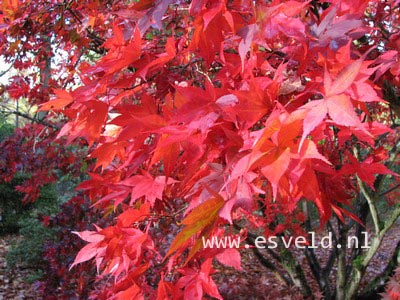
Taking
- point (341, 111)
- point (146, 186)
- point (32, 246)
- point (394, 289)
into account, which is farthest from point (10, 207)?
point (341, 111)

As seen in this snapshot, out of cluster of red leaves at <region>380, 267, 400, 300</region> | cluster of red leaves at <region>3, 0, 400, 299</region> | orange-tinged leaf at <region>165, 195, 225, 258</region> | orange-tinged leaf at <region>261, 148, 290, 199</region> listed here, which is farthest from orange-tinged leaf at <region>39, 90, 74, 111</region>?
cluster of red leaves at <region>380, 267, 400, 300</region>

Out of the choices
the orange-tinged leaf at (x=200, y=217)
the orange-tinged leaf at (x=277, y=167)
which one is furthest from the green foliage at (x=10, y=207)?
the orange-tinged leaf at (x=277, y=167)

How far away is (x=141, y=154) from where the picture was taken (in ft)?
3.57

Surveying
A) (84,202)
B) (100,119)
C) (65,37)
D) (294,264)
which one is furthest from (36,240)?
(100,119)

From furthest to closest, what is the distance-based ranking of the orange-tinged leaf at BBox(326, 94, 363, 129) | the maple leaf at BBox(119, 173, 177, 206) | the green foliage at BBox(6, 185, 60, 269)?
the green foliage at BBox(6, 185, 60, 269) < the maple leaf at BBox(119, 173, 177, 206) < the orange-tinged leaf at BBox(326, 94, 363, 129)

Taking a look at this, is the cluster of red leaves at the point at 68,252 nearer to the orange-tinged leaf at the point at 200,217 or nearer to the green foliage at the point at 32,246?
the green foliage at the point at 32,246

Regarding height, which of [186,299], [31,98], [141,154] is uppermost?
[31,98]

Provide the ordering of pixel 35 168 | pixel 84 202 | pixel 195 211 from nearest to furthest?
Answer: pixel 195 211, pixel 84 202, pixel 35 168

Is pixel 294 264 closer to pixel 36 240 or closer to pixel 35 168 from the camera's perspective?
pixel 35 168

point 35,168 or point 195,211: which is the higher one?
point 35,168

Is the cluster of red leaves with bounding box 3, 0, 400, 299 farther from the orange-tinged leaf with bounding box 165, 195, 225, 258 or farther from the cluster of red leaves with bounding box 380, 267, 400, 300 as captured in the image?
the cluster of red leaves with bounding box 380, 267, 400, 300

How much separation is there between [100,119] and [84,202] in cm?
289

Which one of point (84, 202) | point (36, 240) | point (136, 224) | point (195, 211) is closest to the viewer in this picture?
point (195, 211)

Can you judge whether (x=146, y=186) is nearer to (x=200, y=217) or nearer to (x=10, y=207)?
(x=200, y=217)
